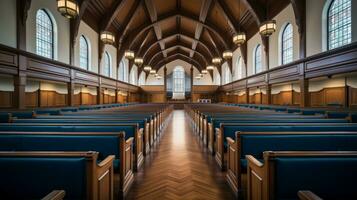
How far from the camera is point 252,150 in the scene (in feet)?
9.14

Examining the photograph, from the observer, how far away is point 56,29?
9.88 meters

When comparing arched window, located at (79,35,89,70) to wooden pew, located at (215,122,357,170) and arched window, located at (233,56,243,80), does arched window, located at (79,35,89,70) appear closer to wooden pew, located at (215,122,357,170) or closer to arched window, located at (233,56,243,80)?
wooden pew, located at (215,122,357,170)

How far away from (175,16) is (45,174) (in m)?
17.6

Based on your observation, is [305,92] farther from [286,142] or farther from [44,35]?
[44,35]

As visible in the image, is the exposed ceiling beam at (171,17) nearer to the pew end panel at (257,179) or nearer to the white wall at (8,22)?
the white wall at (8,22)

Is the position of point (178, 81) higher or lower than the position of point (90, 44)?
lower

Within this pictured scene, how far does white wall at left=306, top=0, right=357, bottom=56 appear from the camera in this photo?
838 centimetres

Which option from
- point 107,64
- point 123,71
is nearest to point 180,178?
point 107,64

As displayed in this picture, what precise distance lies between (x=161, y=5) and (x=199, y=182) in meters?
15.4

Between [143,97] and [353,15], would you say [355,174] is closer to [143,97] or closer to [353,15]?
[353,15]

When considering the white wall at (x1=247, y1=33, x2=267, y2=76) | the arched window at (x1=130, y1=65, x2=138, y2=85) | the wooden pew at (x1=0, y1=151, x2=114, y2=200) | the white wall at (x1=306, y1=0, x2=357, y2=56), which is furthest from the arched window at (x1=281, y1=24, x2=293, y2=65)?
the arched window at (x1=130, y1=65, x2=138, y2=85)

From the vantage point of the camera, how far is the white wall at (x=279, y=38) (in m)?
10.2

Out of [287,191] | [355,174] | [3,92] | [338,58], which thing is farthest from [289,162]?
[3,92]

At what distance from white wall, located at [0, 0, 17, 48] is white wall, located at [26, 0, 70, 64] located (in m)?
0.71
